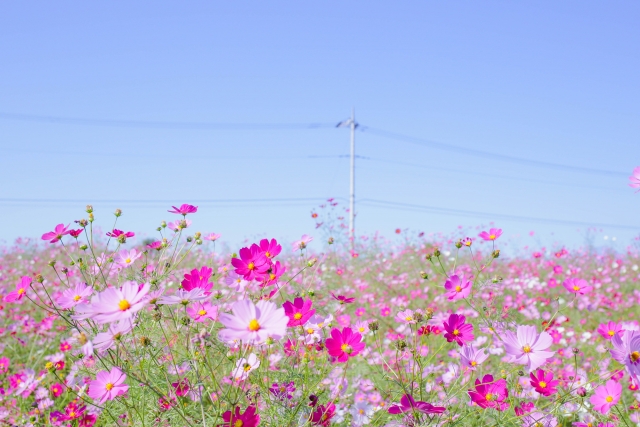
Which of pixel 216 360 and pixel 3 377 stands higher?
pixel 216 360

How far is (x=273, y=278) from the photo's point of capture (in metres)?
1.28

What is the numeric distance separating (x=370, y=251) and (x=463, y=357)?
6075 mm

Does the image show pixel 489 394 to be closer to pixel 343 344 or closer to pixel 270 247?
pixel 343 344

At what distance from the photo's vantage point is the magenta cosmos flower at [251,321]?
3.03ft

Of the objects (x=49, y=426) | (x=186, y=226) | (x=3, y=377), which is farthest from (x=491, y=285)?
(x=3, y=377)

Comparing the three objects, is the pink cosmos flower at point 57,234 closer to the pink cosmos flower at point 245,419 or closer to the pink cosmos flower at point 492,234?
the pink cosmos flower at point 245,419

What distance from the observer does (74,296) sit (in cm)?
134

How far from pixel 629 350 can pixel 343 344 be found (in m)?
0.68

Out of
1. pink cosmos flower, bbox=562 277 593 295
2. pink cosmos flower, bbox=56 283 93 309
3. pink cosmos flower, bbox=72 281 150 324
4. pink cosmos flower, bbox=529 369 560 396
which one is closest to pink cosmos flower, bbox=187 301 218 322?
pink cosmos flower, bbox=56 283 93 309

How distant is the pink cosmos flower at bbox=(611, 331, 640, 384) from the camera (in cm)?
104

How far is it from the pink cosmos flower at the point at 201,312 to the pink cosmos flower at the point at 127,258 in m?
0.30

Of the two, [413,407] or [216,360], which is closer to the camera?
[413,407]

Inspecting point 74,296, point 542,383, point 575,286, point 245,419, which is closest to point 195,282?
point 74,296

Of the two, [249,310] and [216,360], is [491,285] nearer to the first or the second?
[216,360]
